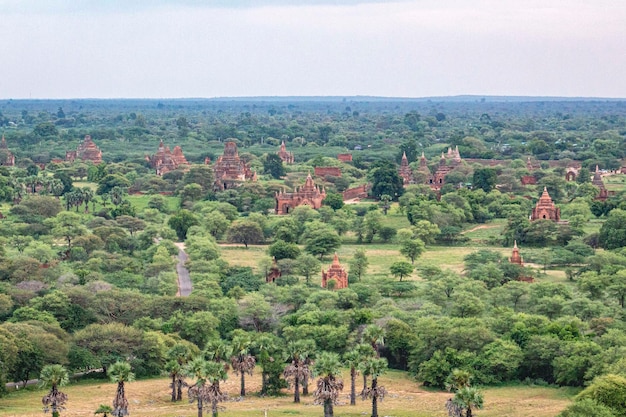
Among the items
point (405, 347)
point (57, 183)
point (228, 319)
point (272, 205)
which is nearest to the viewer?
point (405, 347)

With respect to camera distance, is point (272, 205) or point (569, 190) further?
point (569, 190)

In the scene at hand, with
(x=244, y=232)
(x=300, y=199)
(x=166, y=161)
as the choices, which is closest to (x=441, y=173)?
(x=300, y=199)

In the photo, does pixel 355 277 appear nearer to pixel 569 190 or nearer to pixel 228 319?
pixel 228 319

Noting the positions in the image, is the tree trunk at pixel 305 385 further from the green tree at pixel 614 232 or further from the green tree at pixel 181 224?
the green tree at pixel 181 224

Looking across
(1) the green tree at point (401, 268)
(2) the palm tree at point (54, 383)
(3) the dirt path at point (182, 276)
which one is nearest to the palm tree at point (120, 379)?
(2) the palm tree at point (54, 383)

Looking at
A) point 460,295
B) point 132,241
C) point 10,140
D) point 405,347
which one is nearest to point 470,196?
point 132,241
